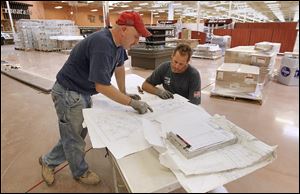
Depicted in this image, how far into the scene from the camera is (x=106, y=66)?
3.57 ft

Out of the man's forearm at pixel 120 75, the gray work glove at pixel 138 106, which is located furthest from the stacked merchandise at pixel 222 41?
the gray work glove at pixel 138 106

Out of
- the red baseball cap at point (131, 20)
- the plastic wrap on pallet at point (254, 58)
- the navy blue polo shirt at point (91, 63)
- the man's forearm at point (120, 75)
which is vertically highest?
the red baseball cap at point (131, 20)

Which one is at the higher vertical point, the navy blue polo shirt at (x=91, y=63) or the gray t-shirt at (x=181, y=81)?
the navy blue polo shirt at (x=91, y=63)

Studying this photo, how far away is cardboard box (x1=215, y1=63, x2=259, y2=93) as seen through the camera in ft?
9.98

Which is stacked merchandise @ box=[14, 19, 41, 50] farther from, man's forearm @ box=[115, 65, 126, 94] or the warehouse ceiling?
man's forearm @ box=[115, 65, 126, 94]

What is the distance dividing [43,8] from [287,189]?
19.6 metres

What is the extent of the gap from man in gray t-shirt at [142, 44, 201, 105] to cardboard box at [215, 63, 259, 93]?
1586 mm

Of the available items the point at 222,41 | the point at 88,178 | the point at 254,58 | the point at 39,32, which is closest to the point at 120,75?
the point at 88,178

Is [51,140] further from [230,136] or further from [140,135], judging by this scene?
[230,136]

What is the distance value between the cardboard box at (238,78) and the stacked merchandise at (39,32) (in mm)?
8234

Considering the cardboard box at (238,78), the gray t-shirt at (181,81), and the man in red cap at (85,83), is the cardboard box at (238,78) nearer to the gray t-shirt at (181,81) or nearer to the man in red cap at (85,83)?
the gray t-shirt at (181,81)

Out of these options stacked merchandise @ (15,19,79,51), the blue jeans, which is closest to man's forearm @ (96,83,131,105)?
the blue jeans

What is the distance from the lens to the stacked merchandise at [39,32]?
29.4 ft

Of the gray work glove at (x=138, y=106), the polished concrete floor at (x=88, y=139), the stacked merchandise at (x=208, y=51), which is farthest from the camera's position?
the stacked merchandise at (x=208, y=51)
